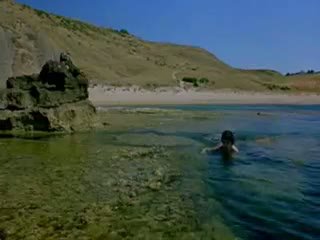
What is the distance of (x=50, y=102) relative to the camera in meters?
23.5

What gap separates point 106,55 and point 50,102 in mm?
83109

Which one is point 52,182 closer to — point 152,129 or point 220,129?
point 152,129

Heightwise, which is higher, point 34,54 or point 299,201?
point 34,54

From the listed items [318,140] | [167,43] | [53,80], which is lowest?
[318,140]

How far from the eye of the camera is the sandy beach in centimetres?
5412

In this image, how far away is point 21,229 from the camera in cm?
784

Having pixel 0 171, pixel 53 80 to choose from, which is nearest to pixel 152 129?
pixel 53 80

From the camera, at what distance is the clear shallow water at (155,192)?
8.09 meters

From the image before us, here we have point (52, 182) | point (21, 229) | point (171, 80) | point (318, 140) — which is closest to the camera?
point (21, 229)

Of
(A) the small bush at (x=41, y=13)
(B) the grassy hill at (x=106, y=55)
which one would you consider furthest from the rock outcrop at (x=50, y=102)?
(A) the small bush at (x=41, y=13)

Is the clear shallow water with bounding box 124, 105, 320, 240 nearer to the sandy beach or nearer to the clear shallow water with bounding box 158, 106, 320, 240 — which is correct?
the clear shallow water with bounding box 158, 106, 320, 240

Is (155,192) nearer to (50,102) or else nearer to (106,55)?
(50,102)

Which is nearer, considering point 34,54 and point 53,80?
point 53,80

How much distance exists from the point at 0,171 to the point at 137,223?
223 inches
